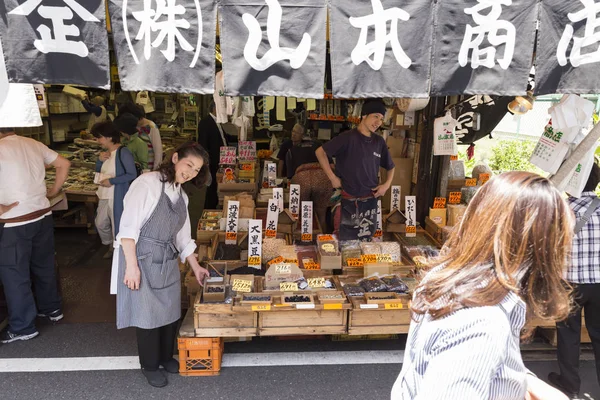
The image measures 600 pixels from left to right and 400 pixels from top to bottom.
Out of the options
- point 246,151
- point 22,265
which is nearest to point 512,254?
point 22,265

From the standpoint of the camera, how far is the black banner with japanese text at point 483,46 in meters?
3.04

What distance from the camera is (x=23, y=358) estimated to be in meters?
4.14

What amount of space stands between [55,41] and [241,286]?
2.46 metres

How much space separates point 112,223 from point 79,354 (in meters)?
2.30

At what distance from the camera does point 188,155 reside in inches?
138

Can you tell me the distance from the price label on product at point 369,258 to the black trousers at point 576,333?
174 centimetres

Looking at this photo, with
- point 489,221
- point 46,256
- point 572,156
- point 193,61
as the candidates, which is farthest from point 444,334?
point 46,256

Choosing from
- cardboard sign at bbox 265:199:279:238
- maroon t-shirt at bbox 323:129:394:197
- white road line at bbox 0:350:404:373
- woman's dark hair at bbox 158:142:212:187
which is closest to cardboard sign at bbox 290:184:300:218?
cardboard sign at bbox 265:199:279:238

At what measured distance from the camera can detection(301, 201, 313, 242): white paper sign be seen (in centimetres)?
577

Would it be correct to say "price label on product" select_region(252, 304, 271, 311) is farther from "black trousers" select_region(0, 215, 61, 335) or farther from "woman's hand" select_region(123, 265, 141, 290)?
"black trousers" select_region(0, 215, 61, 335)

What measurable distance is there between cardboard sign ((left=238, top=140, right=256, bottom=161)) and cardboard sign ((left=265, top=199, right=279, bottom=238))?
266cm

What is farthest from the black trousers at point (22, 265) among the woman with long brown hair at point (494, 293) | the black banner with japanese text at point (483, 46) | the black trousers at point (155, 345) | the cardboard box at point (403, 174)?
the cardboard box at point (403, 174)

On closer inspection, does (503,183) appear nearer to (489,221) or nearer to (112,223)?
(489,221)

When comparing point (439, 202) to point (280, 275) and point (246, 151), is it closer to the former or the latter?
point (280, 275)
